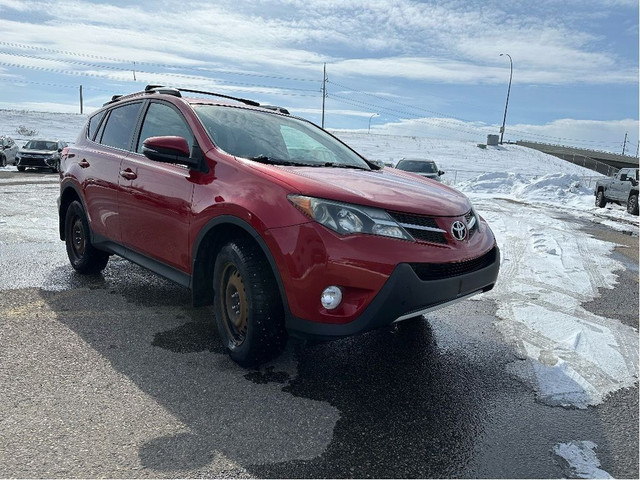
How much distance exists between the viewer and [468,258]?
10.2 feet

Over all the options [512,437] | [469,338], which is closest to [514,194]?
[469,338]

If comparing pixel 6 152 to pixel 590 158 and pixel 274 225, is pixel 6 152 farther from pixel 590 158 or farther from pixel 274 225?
pixel 590 158

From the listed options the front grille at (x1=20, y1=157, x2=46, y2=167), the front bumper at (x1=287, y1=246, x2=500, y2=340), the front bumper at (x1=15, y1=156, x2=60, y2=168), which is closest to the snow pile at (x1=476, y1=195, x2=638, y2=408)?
the front bumper at (x1=287, y1=246, x2=500, y2=340)

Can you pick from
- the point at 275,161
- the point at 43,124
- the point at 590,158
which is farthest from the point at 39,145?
the point at 590,158

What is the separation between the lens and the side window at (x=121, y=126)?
4.45 meters

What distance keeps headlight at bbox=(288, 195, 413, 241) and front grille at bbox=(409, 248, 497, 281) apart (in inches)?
7.2

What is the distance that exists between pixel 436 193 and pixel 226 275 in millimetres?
1508

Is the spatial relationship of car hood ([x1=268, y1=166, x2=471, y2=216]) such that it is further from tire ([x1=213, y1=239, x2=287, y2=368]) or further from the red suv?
tire ([x1=213, y1=239, x2=287, y2=368])

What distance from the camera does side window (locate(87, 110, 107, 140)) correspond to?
202 inches

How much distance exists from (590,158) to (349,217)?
2626 inches

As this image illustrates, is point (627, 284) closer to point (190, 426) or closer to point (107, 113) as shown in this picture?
point (190, 426)

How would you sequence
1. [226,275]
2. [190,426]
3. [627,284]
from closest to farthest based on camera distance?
[190,426] < [226,275] < [627,284]

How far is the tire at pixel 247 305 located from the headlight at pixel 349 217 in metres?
0.50

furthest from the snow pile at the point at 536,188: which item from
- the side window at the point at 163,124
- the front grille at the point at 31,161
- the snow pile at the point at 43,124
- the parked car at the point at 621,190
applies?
the snow pile at the point at 43,124
